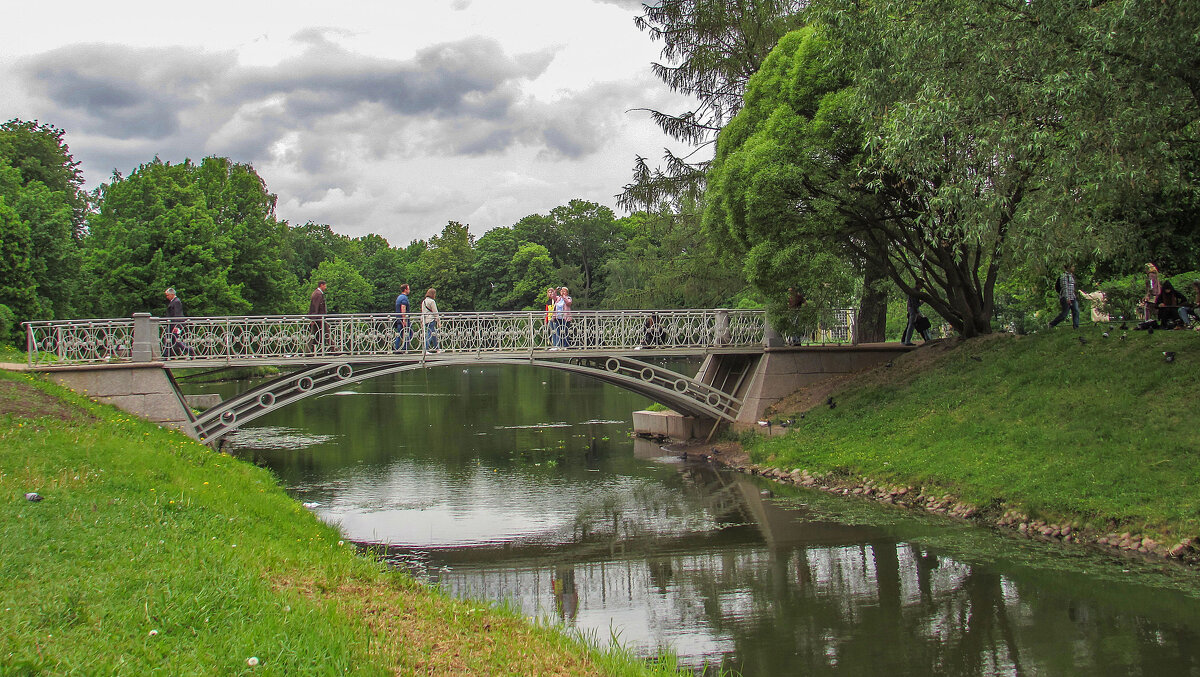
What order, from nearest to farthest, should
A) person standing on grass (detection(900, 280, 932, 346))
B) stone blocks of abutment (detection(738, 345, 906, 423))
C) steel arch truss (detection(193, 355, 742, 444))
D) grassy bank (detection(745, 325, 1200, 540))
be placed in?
grassy bank (detection(745, 325, 1200, 540))
steel arch truss (detection(193, 355, 742, 444))
stone blocks of abutment (detection(738, 345, 906, 423))
person standing on grass (detection(900, 280, 932, 346))

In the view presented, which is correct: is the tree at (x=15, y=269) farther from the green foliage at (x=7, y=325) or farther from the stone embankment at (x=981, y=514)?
the stone embankment at (x=981, y=514)

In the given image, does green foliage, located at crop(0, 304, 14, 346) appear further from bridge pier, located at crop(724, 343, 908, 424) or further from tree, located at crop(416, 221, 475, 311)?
tree, located at crop(416, 221, 475, 311)

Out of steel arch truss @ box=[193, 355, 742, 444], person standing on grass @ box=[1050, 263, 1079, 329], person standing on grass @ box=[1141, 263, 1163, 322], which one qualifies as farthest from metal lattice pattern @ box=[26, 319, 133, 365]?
person standing on grass @ box=[1141, 263, 1163, 322]

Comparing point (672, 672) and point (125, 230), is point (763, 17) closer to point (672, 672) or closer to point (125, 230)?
point (672, 672)

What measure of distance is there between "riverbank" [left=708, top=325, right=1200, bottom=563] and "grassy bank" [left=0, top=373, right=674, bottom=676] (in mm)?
8522

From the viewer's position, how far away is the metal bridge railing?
19.0m

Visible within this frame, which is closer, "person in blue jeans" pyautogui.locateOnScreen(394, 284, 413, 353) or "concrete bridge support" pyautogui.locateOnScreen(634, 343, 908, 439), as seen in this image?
"person in blue jeans" pyautogui.locateOnScreen(394, 284, 413, 353)

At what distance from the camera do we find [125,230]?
141 ft

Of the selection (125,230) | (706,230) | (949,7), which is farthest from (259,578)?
(125,230)

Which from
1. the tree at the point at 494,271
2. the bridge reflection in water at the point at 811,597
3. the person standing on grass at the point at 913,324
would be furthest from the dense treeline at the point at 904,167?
the tree at the point at 494,271

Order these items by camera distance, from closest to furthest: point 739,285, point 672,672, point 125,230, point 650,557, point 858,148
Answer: point 672,672, point 650,557, point 858,148, point 739,285, point 125,230

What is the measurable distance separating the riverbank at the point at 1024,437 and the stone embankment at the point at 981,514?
24 millimetres

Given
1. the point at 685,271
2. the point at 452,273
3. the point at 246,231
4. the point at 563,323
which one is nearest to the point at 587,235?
the point at 452,273

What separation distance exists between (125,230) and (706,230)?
33627 millimetres
